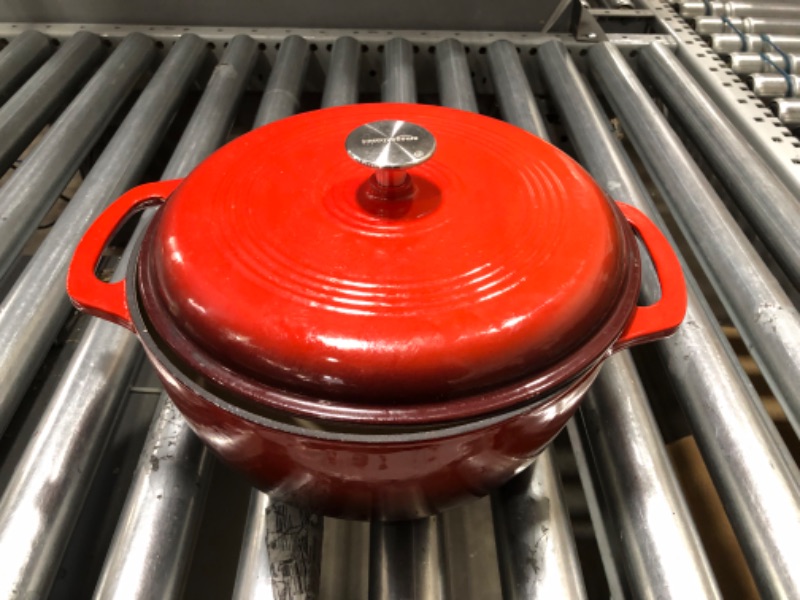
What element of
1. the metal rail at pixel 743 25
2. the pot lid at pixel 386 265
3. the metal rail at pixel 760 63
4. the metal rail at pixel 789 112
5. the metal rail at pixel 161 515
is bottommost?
the metal rail at pixel 161 515

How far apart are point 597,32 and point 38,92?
1.36m

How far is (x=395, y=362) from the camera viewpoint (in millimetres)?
438

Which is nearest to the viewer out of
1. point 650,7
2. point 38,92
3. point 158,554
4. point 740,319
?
point 158,554

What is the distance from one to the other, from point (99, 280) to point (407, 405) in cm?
37

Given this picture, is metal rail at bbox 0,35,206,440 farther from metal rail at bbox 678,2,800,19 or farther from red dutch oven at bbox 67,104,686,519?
metal rail at bbox 678,2,800,19

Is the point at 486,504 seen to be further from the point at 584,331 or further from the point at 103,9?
the point at 103,9

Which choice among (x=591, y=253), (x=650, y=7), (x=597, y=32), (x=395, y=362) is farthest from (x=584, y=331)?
(x=650, y=7)

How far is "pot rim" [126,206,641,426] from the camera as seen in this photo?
17.4 inches

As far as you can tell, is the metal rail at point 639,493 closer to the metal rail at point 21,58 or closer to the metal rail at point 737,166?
the metal rail at point 737,166

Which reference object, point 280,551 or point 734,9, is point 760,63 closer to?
point 734,9

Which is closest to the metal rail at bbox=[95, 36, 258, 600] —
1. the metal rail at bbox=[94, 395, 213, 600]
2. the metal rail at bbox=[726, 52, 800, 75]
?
the metal rail at bbox=[94, 395, 213, 600]

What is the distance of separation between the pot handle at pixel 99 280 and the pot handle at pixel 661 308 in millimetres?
488

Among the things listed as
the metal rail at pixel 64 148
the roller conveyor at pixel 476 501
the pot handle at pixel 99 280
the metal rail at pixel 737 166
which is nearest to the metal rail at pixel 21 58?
the roller conveyor at pixel 476 501

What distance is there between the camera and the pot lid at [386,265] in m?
0.45
